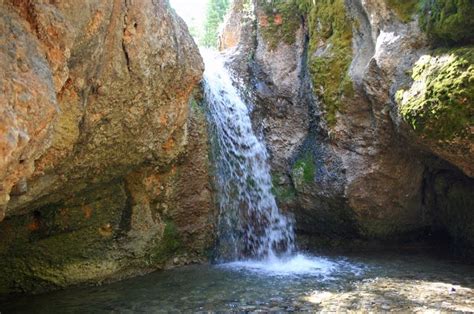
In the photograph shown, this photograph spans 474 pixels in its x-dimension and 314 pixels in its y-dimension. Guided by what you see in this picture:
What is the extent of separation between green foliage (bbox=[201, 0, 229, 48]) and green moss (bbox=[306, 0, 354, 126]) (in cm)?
2271

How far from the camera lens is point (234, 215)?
9461 mm

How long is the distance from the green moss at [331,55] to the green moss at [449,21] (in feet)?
6.07

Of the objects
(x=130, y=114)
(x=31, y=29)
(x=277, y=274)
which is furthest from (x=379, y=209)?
(x=31, y=29)

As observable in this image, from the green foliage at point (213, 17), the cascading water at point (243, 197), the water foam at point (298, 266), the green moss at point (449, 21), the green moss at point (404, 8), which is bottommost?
the water foam at point (298, 266)

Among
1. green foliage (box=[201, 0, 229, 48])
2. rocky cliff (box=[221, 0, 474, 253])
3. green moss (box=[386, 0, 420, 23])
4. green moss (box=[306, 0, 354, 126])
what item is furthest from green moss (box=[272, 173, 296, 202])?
green foliage (box=[201, 0, 229, 48])

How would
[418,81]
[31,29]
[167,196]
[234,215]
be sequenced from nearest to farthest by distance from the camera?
[31,29] → [418,81] → [167,196] → [234,215]

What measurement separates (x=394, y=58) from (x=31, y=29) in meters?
5.95

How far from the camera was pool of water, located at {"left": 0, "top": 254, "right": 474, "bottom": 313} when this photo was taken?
5.75 m

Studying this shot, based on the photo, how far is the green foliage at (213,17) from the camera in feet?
105

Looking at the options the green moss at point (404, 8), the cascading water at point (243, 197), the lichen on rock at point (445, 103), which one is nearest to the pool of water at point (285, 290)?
the cascading water at point (243, 197)

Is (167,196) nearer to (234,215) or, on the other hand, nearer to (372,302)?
(234,215)

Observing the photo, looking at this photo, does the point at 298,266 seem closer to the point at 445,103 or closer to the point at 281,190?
the point at 281,190

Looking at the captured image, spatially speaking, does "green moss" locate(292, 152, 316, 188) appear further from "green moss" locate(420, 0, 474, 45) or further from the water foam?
"green moss" locate(420, 0, 474, 45)

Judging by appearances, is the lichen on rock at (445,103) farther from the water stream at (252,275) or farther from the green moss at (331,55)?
the water stream at (252,275)
